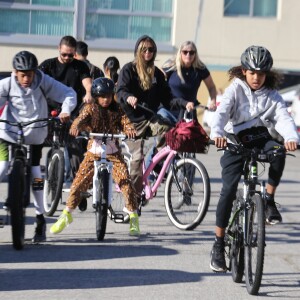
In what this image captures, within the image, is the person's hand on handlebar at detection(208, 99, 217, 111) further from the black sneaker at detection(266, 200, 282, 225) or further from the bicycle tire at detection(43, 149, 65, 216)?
the black sneaker at detection(266, 200, 282, 225)

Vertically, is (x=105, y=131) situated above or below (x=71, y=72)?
below

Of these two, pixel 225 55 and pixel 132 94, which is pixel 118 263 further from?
pixel 225 55

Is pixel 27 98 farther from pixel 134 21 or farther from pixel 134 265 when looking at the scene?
pixel 134 21

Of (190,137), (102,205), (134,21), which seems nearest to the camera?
(190,137)

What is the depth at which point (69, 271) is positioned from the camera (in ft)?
30.4

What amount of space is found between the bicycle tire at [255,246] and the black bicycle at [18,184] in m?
2.19

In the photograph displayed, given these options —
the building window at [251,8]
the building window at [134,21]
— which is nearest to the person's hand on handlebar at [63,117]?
the building window at [134,21]

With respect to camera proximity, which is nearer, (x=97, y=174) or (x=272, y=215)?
(x=272, y=215)

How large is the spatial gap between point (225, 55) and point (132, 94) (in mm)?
22029

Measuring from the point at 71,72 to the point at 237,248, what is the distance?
511 centimetres

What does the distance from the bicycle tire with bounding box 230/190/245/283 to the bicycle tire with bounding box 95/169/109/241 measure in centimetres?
199

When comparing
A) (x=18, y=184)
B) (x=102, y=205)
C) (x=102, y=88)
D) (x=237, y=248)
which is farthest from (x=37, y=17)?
(x=237, y=248)

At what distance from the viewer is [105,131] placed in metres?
11.1

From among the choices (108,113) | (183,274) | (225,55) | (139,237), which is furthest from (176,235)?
(225,55)
